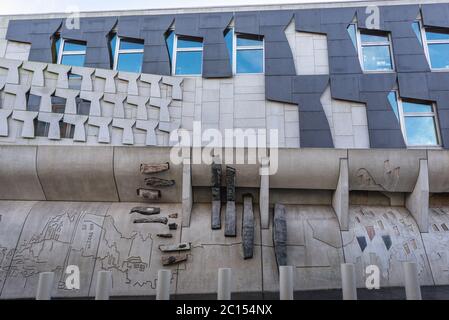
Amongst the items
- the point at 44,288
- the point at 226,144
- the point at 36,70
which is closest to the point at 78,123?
the point at 36,70

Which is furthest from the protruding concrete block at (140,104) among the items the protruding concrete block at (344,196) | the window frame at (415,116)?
the window frame at (415,116)

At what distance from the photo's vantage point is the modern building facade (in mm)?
9062

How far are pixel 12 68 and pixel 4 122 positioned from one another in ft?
5.75

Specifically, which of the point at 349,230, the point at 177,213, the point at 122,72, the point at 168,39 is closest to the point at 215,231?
the point at 177,213

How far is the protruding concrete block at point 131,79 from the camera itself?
436 inches

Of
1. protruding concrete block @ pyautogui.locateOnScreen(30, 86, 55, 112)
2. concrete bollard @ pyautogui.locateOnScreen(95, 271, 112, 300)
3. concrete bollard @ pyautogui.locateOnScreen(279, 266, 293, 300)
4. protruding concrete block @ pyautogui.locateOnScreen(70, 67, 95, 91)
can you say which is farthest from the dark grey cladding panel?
concrete bollard @ pyautogui.locateOnScreen(95, 271, 112, 300)

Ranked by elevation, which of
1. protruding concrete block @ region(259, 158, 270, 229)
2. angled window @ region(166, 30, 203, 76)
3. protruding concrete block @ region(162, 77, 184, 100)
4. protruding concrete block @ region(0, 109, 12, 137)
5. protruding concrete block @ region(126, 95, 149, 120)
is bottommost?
protruding concrete block @ region(259, 158, 270, 229)

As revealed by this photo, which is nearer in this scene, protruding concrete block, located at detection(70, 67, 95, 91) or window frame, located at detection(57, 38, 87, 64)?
protruding concrete block, located at detection(70, 67, 95, 91)

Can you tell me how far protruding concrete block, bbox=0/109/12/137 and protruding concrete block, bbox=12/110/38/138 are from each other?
0.18 meters

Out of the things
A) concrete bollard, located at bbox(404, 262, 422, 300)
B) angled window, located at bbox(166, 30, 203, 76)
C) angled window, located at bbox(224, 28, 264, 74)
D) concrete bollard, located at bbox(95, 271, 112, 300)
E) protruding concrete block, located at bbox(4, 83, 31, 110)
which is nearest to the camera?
concrete bollard, located at bbox(404, 262, 422, 300)

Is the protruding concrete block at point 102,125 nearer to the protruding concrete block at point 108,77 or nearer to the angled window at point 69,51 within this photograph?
the protruding concrete block at point 108,77

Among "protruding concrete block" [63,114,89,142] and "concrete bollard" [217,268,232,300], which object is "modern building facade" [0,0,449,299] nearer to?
"protruding concrete block" [63,114,89,142]

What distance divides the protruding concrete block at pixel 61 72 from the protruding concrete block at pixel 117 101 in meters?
1.27

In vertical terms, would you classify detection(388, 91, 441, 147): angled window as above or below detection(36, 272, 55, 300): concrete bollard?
above
